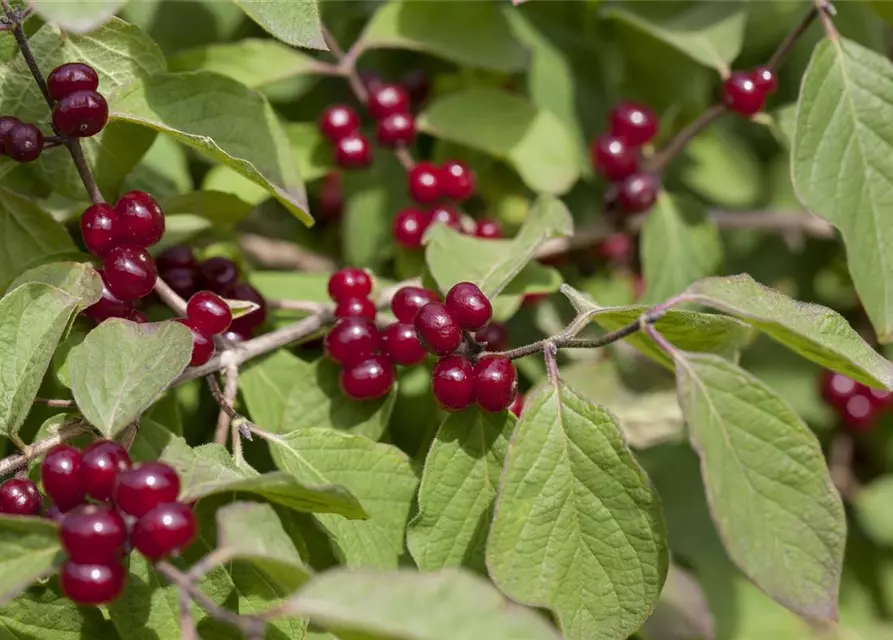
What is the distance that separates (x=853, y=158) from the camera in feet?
4.14

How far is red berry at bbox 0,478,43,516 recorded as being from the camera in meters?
0.90

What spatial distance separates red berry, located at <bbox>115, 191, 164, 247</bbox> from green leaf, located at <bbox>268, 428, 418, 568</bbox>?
283 millimetres

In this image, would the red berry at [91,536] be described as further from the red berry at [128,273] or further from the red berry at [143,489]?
the red berry at [128,273]

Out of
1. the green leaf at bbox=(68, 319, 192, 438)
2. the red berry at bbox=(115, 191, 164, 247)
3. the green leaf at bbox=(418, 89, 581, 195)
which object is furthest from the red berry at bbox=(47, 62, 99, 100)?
the green leaf at bbox=(418, 89, 581, 195)

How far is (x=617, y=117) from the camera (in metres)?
1.57

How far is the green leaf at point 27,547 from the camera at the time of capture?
0.78 meters

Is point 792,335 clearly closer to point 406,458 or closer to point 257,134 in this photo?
point 406,458

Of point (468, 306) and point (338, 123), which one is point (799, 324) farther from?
point (338, 123)

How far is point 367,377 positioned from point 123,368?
1.00ft

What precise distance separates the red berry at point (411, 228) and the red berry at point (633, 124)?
1.30 ft

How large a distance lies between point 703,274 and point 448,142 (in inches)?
19.6

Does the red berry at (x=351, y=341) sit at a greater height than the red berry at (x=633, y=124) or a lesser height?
lesser

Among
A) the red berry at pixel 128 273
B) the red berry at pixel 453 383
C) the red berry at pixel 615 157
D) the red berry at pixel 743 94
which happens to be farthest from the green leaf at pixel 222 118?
the red berry at pixel 743 94

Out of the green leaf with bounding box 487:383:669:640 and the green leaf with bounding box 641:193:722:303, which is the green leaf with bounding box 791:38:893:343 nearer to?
the green leaf with bounding box 641:193:722:303
